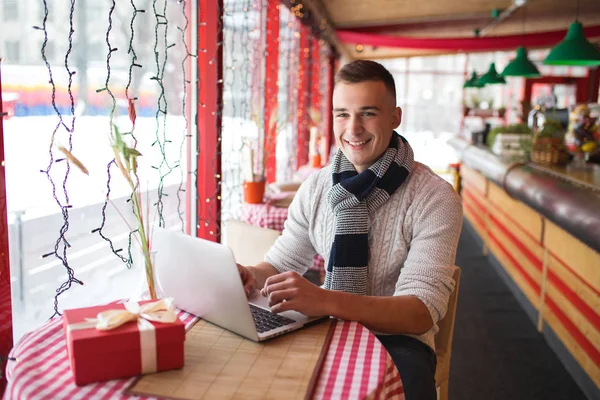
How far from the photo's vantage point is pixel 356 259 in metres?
1.66

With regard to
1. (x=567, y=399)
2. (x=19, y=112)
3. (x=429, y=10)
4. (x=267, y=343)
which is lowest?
(x=567, y=399)

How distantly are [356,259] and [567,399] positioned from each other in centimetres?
179

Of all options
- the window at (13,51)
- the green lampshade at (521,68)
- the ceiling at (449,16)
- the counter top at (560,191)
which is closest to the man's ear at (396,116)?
the window at (13,51)

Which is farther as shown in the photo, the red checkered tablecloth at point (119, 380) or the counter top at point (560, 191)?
the counter top at point (560, 191)

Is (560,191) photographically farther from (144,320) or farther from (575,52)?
(144,320)

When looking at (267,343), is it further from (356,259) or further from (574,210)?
(574,210)

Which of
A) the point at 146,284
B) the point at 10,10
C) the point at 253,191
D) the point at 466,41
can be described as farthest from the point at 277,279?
the point at 466,41

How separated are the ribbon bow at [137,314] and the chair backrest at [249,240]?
139cm

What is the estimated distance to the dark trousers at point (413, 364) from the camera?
146 centimetres

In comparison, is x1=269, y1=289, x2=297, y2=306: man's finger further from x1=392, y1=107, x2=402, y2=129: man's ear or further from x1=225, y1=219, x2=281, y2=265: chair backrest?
x1=225, y1=219, x2=281, y2=265: chair backrest

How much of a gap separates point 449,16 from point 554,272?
5.97 m

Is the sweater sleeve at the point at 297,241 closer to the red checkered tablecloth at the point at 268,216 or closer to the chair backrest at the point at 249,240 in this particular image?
the chair backrest at the point at 249,240

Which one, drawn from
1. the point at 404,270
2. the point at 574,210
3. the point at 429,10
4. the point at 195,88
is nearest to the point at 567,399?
the point at 574,210

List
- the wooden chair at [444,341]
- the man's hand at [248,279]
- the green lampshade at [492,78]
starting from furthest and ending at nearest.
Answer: the green lampshade at [492,78]
the wooden chair at [444,341]
the man's hand at [248,279]
